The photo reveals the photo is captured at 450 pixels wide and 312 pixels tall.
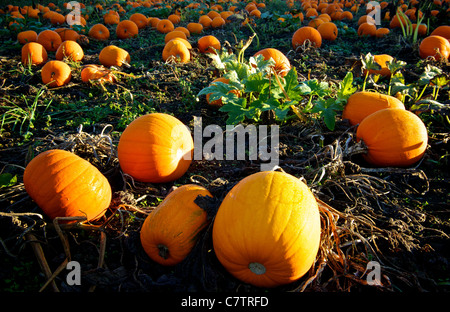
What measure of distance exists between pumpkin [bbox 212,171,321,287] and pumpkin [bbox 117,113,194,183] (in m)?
1.12

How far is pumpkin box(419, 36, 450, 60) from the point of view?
18.3 feet

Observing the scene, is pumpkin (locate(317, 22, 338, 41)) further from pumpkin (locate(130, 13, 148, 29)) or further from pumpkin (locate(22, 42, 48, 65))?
pumpkin (locate(22, 42, 48, 65))

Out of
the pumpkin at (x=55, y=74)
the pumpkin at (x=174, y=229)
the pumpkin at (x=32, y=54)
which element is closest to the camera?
the pumpkin at (x=174, y=229)

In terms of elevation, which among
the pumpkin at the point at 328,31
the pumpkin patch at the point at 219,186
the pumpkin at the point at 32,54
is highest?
the pumpkin at the point at 328,31

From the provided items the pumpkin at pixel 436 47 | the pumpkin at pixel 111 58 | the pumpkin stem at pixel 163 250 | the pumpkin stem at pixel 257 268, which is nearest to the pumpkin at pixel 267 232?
the pumpkin stem at pixel 257 268

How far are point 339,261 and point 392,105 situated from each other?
7.45 ft

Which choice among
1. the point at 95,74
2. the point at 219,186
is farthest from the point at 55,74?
the point at 219,186

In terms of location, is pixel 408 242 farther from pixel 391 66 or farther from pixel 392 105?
pixel 391 66

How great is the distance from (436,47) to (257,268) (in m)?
6.06

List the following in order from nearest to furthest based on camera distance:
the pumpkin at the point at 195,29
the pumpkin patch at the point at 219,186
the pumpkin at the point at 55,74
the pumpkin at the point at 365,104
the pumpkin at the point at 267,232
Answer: the pumpkin at the point at 267,232 < the pumpkin patch at the point at 219,186 < the pumpkin at the point at 365,104 < the pumpkin at the point at 55,74 < the pumpkin at the point at 195,29

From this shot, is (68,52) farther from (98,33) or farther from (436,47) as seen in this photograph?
(436,47)

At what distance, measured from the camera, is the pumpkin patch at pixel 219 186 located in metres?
1.82

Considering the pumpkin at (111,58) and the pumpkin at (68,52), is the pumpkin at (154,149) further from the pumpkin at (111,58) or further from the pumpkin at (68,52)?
the pumpkin at (68,52)

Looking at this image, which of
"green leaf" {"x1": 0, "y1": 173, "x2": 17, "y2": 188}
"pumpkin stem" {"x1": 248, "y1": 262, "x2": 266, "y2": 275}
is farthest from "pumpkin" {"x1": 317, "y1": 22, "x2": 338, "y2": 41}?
"green leaf" {"x1": 0, "y1": 173, "x2": 17, "y2": 188}
